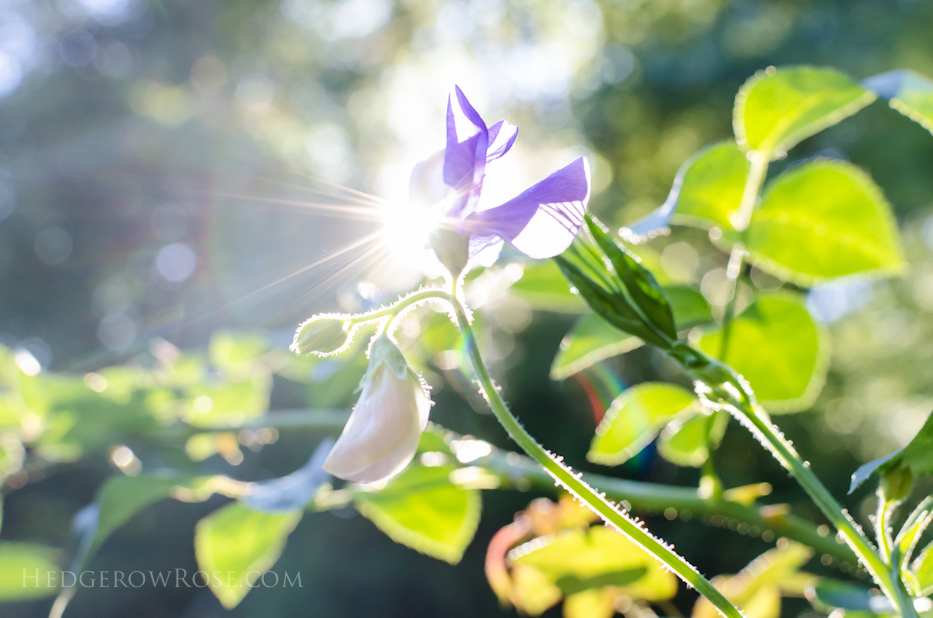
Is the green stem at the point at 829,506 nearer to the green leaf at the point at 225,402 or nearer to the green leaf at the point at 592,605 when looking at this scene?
the green leaf at the point at 592,605

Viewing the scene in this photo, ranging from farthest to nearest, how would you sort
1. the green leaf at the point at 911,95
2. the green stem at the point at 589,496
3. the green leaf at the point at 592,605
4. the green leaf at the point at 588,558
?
the green leaf at the point at 592,605
the green leaf at the point at 588,558
the green leaf at the point at 911,95
the green stem at the point at 589,496

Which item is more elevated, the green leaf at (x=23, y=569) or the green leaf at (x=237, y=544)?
the green leaf at (x=23, y=569)

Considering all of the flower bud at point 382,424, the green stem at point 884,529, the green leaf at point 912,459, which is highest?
the flower bud at point 382,424

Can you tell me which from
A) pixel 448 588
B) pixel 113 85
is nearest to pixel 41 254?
pixel 113 85

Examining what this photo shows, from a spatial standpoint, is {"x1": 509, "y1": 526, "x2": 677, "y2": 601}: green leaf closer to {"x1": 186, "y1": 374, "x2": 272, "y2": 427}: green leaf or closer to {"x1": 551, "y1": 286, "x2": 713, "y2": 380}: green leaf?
{"x1": 551, "y1": 286, "x2": 713, "y2": 380}: green leaf

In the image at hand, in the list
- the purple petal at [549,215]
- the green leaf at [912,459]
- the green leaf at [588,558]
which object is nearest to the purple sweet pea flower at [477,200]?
the purple petal at [549,215]

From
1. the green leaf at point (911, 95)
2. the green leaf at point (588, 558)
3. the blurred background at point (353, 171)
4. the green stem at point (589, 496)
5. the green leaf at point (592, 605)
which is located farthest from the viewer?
the blurred background at point (353, 171)

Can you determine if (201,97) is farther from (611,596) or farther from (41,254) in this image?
(611,596)
